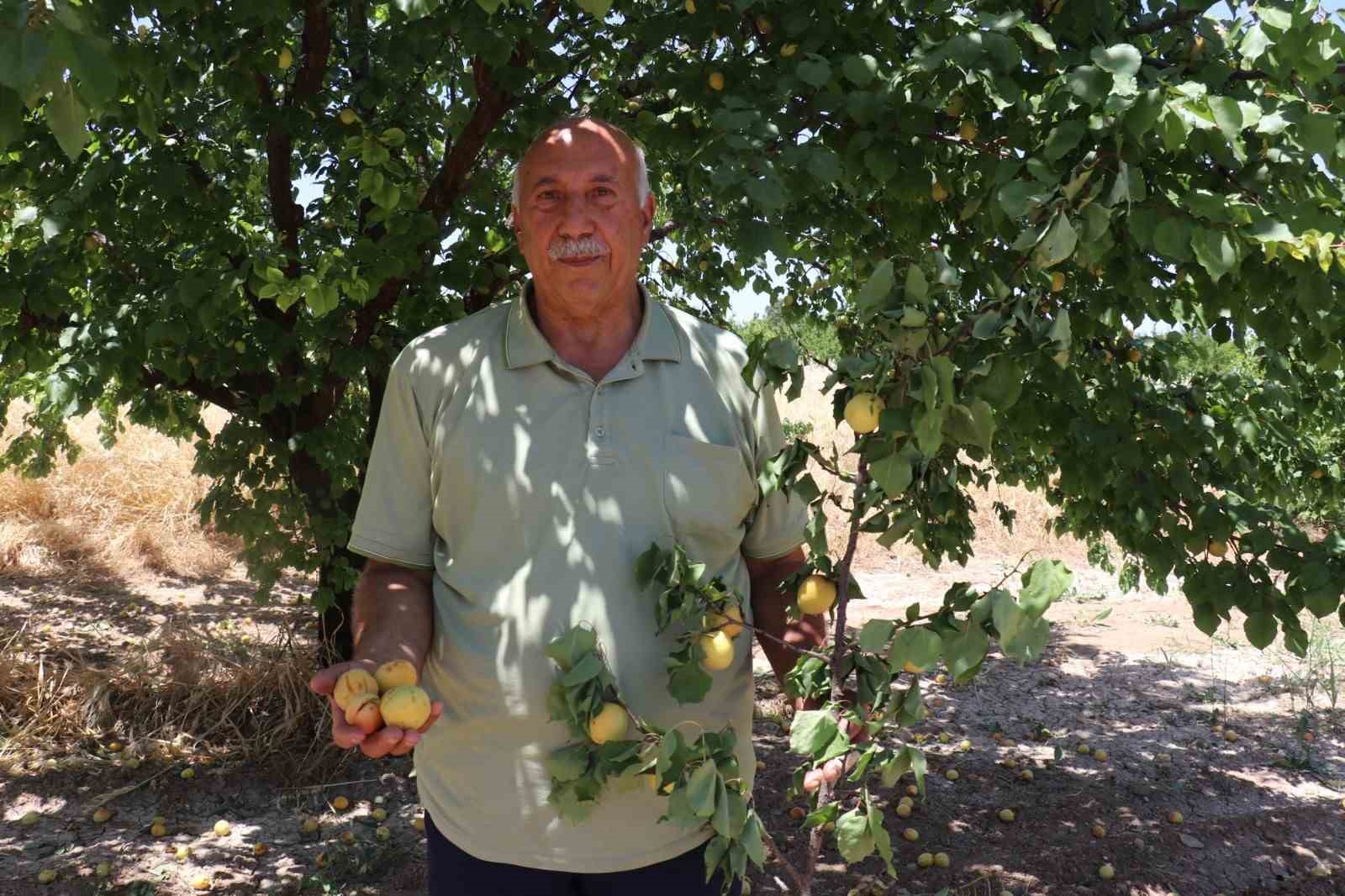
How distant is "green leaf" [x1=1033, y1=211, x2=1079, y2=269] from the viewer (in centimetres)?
131

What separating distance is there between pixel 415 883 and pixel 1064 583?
3.31 meters

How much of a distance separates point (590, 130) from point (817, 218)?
4.68 ft

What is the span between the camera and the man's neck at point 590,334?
75.3 inches

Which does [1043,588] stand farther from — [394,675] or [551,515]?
[394,675]

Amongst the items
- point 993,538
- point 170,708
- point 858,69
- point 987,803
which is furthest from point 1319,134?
point 993,538

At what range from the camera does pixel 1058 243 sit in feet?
4.33

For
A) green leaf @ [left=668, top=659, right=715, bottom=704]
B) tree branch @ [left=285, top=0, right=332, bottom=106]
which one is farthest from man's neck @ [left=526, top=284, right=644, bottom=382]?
tree branch @ [left=285, top=0, right=332, bottom=106]

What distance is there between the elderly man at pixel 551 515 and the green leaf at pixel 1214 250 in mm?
Answer: 738

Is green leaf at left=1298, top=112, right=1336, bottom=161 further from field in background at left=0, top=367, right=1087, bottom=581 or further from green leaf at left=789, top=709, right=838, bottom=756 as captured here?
field in background at left=0, top=367, right=1087, bottom=581

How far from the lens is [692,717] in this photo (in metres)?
1.83

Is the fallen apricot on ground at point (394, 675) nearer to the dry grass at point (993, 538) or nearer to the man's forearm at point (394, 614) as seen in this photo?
the man's forearm at point (394, 614)

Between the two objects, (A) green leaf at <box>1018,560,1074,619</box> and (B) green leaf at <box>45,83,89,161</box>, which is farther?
(B) green leaf at <box>45,83,89,161</box>

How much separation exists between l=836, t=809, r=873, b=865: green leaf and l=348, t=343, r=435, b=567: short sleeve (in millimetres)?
855

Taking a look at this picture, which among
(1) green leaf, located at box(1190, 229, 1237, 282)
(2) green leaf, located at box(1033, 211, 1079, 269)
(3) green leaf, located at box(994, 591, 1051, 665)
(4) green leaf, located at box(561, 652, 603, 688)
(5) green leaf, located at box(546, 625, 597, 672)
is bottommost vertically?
(4) green leaf, located at box(561, 652, 603, 688)
